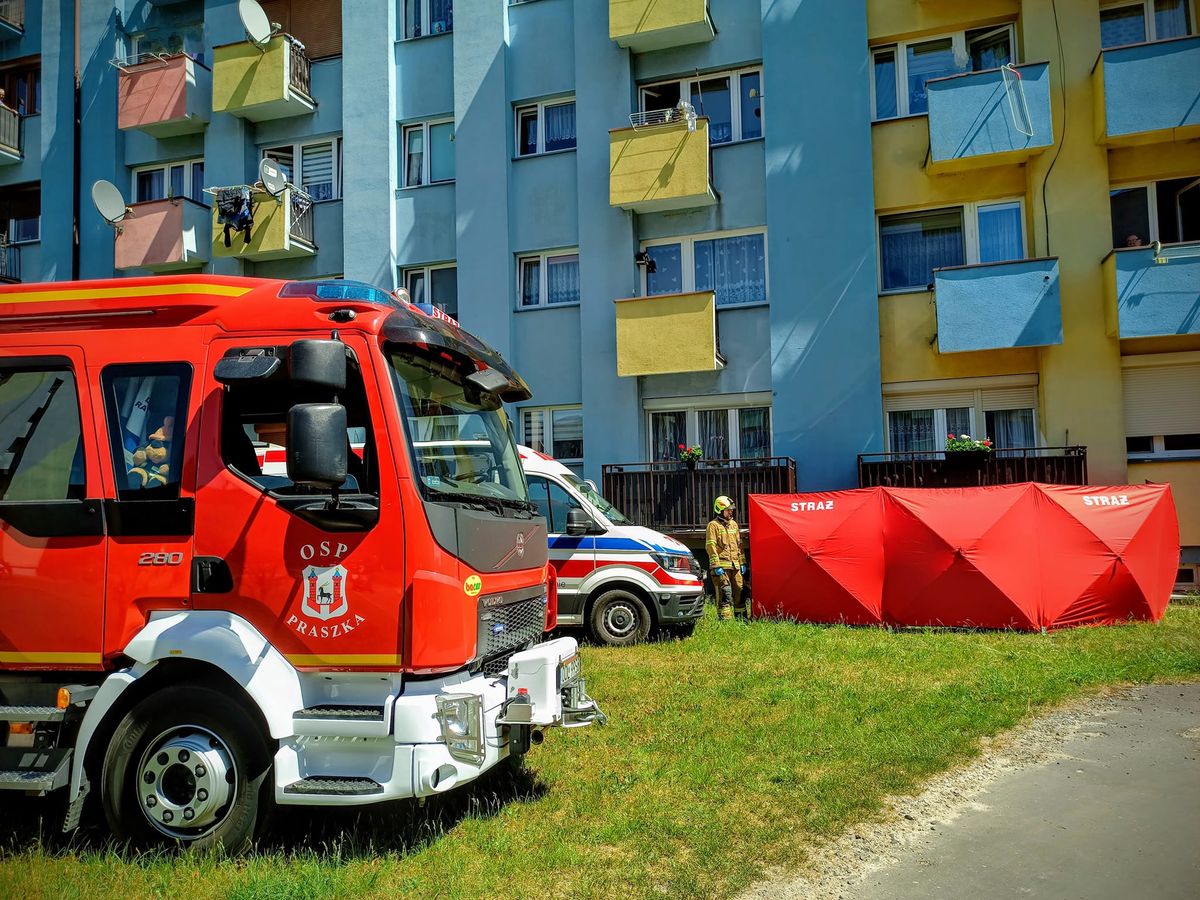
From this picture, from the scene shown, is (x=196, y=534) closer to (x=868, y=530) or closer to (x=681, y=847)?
(x=681, y=847)

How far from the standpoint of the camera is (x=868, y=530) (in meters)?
12.3

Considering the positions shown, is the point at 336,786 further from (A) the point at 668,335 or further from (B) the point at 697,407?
(B) the point at 697,407

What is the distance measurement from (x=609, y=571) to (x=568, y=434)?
6.67 metres

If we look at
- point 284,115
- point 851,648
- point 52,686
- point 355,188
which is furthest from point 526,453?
point 284,115

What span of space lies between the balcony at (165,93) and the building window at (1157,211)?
59.4 feet

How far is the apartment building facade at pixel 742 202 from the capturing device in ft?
48.0

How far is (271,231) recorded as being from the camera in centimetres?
1861

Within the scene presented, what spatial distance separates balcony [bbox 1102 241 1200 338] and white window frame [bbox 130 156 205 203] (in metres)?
18.1

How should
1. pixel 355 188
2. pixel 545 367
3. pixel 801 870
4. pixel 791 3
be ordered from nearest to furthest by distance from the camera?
pixel 801 870 → pixel 791 3 → pixel 545 367 → pixel 355 188

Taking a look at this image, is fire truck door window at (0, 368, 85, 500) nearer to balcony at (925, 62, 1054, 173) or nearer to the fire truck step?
the fire truck step

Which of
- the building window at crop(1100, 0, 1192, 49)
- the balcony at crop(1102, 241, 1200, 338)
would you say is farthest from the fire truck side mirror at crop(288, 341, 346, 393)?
the building window at crop(1100, 0, 1192, 49)

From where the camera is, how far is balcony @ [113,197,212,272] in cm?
1900

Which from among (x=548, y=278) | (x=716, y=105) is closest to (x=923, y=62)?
(x=716, y=105)

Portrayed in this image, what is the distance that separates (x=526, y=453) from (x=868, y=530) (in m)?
4.70
